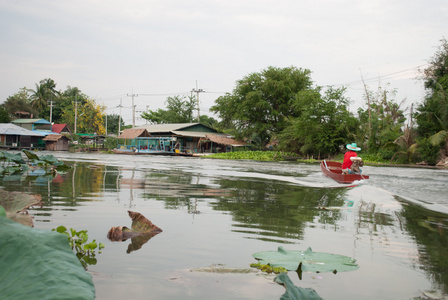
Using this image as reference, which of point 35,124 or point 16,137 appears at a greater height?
point 35,124

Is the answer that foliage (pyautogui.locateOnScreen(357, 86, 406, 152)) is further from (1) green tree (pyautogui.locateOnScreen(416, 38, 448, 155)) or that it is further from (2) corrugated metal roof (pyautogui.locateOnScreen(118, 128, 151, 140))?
(2) corrugated metal roof (pyautogui.locateOnScreen(118, 128, 151, 140))

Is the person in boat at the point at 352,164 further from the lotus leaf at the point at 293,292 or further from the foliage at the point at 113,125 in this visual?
the foliage at the point at 113,125

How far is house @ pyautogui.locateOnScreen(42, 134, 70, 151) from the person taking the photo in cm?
5282

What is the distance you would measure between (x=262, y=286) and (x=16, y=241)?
1.69 metres

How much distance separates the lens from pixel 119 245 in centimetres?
375

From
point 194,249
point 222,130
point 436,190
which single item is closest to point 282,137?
point 222,130

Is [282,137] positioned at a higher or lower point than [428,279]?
higher

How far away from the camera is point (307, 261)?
3.27m

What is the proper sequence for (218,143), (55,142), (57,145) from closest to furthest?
(218,143) < (55,142) < (57,145)

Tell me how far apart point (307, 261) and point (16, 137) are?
177 feet

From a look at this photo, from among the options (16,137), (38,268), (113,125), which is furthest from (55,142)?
(38,268)

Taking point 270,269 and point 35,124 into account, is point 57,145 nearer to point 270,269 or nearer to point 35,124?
point 35,124

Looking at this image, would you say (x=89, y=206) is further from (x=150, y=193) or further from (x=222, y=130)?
(x=222, y=130)

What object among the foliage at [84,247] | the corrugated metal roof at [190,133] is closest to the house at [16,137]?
the corrugated metal roof at [190,133]
